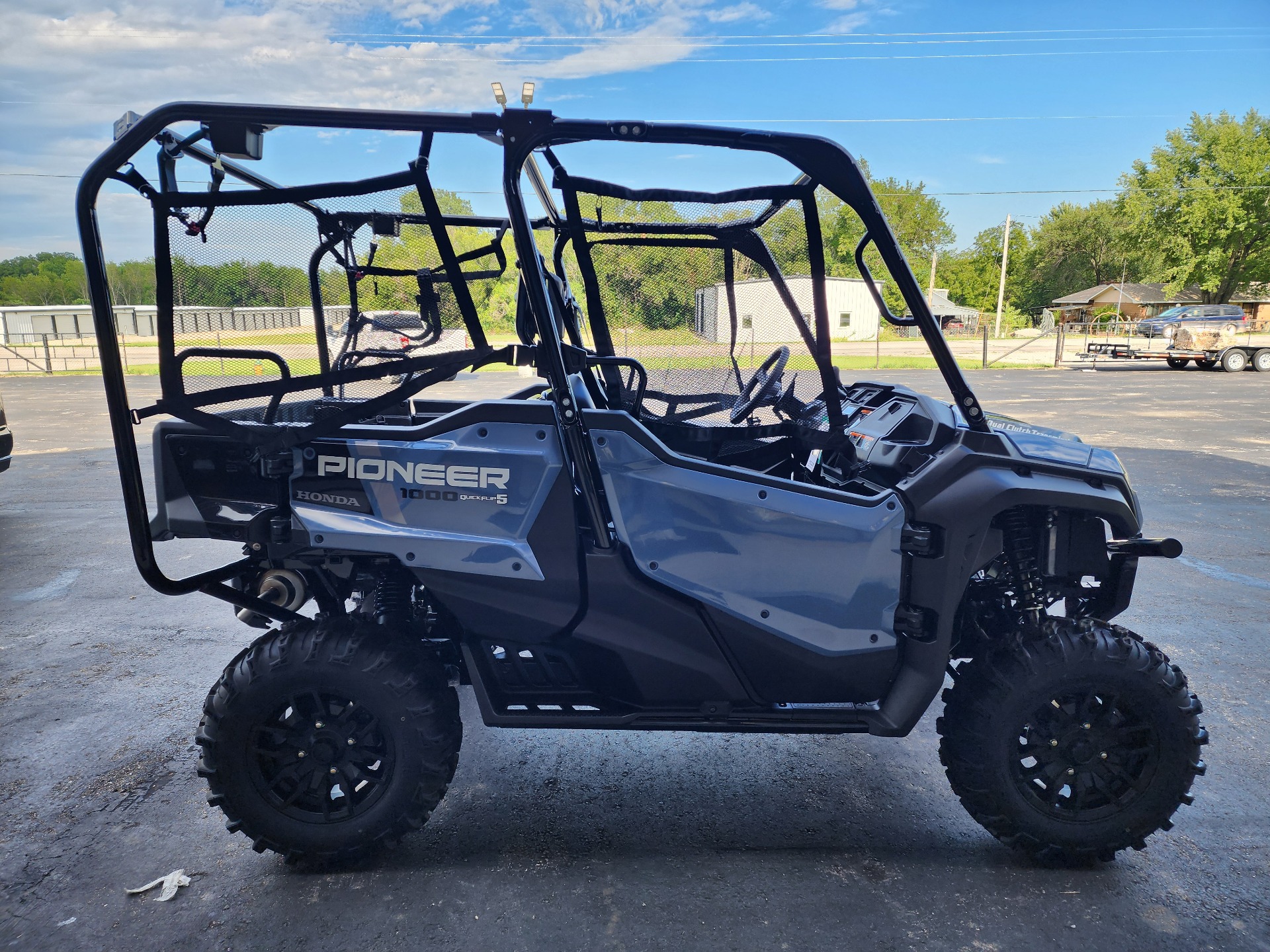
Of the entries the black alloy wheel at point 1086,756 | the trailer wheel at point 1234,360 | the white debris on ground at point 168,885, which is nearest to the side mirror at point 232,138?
the white debris on ground at point 168,885

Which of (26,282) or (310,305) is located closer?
(310,305)

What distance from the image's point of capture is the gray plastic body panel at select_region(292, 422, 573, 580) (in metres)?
2.74

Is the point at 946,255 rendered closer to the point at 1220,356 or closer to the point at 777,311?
the point at 1220,356

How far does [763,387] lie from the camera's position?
3168mm

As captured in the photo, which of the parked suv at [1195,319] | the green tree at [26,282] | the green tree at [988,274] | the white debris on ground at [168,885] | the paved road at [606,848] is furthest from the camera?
the green tree at [988,274]

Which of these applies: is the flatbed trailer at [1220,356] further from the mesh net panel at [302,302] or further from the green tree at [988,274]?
the green tree at [988,274]

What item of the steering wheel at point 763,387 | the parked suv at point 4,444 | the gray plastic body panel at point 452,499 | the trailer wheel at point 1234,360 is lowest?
the trailer wheel at point 1234,360

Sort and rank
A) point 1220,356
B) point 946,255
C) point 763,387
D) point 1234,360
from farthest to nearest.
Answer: point 946,255
point 1220,356
point 1234,360
point 763,387

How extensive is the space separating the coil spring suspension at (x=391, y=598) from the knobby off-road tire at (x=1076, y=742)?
1945 millimetres

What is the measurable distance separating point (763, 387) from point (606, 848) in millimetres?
1749

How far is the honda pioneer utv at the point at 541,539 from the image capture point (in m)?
2.72

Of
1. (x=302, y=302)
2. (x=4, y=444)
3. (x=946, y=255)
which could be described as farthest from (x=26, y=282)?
(x=946, y=255)

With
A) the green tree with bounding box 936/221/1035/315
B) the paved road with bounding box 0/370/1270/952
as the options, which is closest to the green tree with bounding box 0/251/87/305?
the paved road with bounding box 0/370/1270/952

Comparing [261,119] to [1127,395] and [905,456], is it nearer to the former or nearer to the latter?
[905,456]
